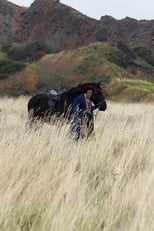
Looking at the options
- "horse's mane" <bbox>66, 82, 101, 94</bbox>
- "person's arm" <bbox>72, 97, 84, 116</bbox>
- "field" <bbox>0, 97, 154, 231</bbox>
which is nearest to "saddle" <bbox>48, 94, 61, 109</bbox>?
"horse's mane" <bbox>66, 82, 101, 94</bbox>

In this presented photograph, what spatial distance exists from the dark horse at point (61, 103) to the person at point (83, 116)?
203mm

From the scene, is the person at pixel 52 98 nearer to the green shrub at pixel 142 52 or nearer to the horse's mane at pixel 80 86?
the horse's mane at pixel 80 86

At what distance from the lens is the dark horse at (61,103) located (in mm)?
8555

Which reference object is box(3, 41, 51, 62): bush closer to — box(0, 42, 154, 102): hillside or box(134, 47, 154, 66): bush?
box(0, 42, 154, 102): hillside

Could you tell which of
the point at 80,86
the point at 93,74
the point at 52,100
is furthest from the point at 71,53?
the point at 80,86

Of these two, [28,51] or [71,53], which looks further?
[28,51]

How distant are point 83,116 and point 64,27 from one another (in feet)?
264

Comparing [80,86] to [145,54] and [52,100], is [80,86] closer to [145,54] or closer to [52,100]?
[52,100]

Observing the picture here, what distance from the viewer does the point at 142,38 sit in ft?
265

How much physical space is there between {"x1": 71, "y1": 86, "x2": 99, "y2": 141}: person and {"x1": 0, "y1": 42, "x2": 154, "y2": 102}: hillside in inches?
1098

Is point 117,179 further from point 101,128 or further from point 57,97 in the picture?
point 57,97

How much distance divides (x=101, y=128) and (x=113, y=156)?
2.70 m

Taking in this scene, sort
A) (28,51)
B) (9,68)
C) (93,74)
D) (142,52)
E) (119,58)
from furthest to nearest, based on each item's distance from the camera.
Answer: (28,51)
(142,52)
(119,58)
(9,68)
(93,74)

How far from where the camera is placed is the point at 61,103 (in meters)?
9.80
